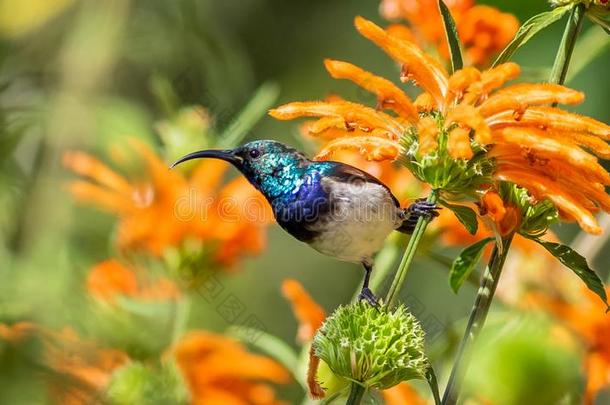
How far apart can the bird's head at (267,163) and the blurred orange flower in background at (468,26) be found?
0.91 ft

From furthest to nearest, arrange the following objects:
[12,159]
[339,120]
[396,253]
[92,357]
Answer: [396,253]
[339,120]
[12,159]
[92,357]

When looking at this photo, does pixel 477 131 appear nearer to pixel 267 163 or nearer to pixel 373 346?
pixel 373 346

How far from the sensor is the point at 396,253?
1.42 meters

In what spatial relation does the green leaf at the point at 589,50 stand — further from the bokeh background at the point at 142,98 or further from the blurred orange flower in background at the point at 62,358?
the blurred orange flower in background at the point at 62,358

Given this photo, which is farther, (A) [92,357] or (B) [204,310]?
(B) [204,310]

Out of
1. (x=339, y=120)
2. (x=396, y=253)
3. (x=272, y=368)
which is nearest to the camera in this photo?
(x=339, y=120)

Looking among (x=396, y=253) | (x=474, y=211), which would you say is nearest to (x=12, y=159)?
(x=474, y=211)

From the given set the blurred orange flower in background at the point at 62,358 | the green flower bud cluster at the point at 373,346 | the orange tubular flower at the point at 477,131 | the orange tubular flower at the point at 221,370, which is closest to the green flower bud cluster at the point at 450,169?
the orange tubular flower at the point at 477,131

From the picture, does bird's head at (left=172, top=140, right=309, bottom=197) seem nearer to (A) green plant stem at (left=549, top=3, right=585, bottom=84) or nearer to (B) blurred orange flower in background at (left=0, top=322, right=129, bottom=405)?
(A) green plant stem at (left=549, top=3, right=585, bottom=84)

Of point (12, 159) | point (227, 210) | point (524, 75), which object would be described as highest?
A: point (524, 75)

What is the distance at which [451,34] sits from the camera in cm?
92

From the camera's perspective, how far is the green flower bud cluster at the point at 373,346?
904 mm

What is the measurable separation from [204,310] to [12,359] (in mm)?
900

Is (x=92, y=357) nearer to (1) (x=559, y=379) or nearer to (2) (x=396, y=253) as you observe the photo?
(1) (x=559, y=379)
